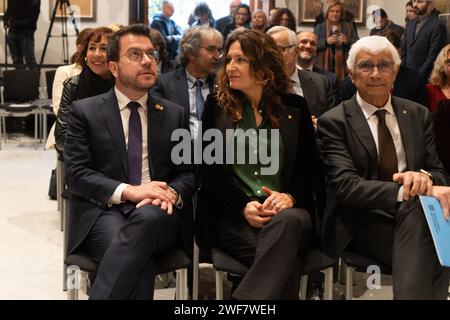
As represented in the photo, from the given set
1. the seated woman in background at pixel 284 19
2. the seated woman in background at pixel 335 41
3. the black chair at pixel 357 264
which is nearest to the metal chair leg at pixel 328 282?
the black chair at pixel 357 264

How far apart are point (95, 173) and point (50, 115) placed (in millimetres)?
6610

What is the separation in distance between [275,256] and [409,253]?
518 millimetres

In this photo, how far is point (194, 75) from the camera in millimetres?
4133

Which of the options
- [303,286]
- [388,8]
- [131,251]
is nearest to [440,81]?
[303,286]

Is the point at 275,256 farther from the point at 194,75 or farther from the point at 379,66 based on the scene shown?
the point at 194,75

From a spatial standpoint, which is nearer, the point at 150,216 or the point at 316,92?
the point at 150,216

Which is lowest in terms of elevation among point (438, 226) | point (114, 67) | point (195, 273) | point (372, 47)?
point (195, 273)

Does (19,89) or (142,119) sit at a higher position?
(142,119)

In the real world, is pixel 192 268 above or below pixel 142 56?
below

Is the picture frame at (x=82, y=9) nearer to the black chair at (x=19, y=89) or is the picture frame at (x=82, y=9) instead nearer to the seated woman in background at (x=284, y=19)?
the black chair at (x=19, y=89)

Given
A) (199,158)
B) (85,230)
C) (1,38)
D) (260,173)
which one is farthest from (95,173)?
(1,38)

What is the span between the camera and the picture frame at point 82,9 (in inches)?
384
